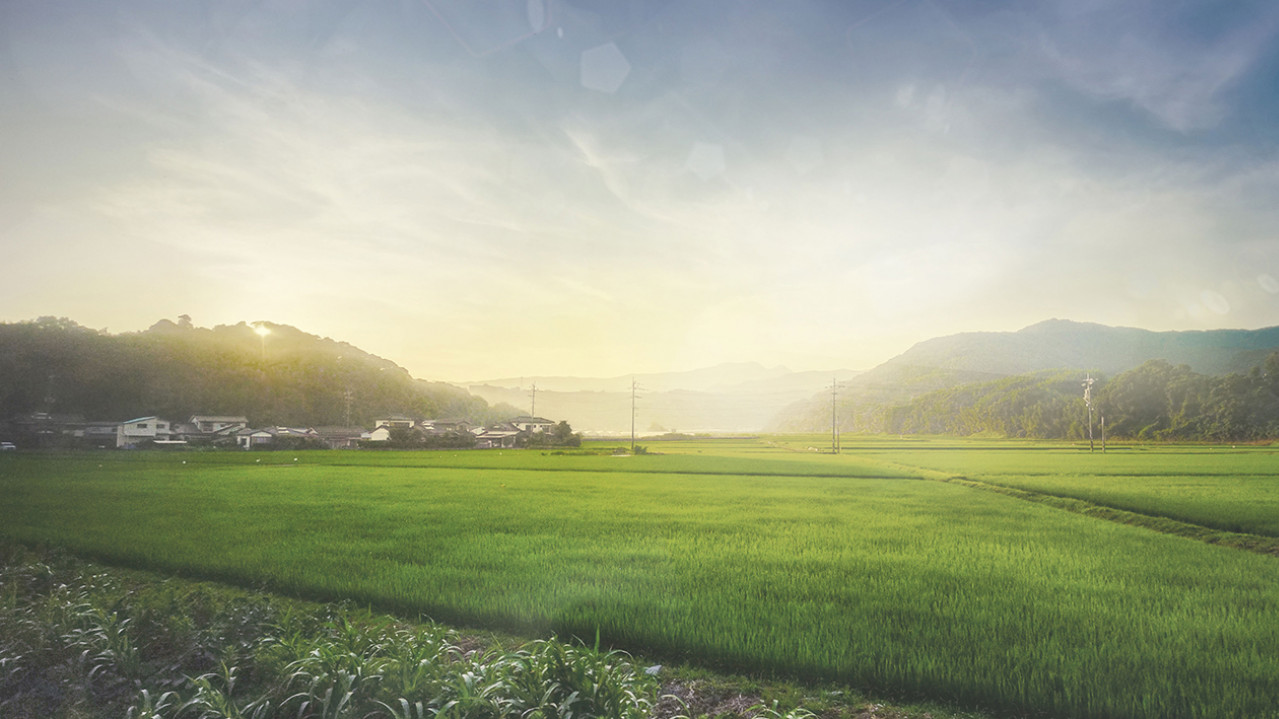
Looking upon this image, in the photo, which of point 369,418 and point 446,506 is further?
point 369,418

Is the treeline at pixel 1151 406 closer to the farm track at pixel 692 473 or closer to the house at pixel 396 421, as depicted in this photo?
the farm track at pixel 692 473

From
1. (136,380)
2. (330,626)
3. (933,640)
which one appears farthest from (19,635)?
(136,380)

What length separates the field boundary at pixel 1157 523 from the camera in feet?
46.4

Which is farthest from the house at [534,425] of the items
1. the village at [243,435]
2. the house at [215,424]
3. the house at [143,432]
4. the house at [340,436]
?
the house at [143,432]

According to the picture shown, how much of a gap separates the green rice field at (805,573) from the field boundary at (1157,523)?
715 millimetres

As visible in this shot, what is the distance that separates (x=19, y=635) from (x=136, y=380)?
84393 millimetres

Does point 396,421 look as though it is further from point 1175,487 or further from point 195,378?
point 1175,487

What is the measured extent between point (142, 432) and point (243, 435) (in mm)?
10380

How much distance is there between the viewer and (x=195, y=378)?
75.6 metres

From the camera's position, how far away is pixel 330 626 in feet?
20.4

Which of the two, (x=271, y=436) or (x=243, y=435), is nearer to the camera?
(x=243, y=435)

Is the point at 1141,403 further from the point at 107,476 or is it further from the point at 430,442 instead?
the point at 107,476

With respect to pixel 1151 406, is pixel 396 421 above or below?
below

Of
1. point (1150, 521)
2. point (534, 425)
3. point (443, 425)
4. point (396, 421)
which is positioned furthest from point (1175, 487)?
point (396, 421)
